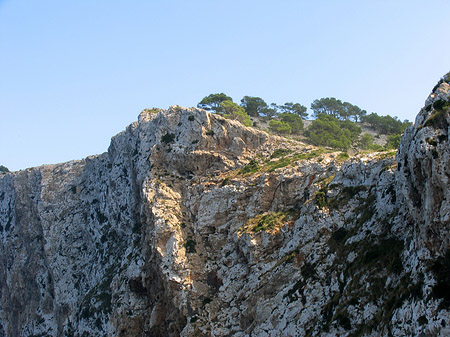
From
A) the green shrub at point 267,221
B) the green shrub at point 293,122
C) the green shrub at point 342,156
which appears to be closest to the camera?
the green shrub at point 267,221

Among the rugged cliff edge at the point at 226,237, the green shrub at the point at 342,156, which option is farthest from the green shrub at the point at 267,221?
the green shrub at the point at 342,156

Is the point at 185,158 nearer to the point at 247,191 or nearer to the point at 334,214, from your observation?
the point at 247,191

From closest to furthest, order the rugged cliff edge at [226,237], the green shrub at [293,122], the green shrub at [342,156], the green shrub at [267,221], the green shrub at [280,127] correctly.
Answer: the rugged cliff edge at [226,237] < the green shrub at [267,221] < the green shrub at [342,156] < the green shrub at [280,127] < the green shrub at [293,122]

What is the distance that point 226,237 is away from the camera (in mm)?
45969

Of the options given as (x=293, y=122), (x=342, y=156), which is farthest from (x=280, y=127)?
(x=342, y=156)

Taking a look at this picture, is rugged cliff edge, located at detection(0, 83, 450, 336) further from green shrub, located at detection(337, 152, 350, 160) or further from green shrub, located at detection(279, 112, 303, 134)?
green shrub, located at detection(279, 112, 303, 134)

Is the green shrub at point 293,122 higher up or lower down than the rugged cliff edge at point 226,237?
higher up

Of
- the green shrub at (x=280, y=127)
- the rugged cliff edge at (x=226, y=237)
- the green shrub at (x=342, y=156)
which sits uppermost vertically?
the green shrub at (x=280, y=127)

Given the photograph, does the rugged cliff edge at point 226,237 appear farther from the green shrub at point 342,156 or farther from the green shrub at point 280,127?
the green shrub at point 280,127

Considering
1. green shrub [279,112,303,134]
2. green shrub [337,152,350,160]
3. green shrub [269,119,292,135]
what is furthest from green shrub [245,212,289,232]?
green shrub [279,112,303,134]

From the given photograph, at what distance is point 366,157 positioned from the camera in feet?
135

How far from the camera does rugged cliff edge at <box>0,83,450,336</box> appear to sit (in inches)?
1025

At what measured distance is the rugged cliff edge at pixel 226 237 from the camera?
26.0 metres

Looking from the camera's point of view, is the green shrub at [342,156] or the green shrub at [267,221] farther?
the green shrub at [342,156]
